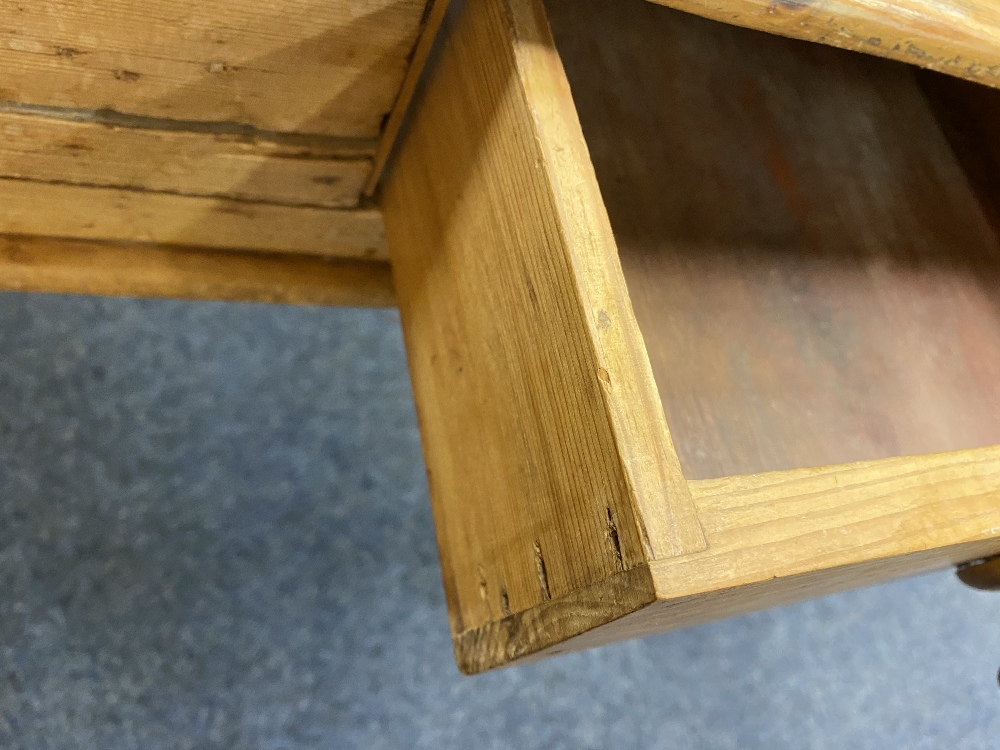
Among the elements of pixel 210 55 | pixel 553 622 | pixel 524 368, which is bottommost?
pixel 553 622

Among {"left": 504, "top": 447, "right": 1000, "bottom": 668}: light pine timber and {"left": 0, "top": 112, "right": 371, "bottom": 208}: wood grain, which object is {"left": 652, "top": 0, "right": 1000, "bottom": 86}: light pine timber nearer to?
{"left": 504, "top": 447, "right": 1000, "bottom": 668}: light pine timber

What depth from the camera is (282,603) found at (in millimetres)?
1069

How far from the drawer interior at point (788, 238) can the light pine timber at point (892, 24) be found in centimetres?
26

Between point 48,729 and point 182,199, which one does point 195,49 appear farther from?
point 48,729

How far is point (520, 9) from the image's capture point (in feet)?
1.61

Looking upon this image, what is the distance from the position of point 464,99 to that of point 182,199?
0.99 ft

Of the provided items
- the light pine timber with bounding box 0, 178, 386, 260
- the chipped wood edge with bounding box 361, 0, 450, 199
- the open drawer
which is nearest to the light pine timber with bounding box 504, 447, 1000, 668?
the open drawer

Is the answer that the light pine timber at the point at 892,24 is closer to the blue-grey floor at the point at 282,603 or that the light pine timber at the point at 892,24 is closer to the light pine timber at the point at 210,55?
the light pine timber at the point at 210,55

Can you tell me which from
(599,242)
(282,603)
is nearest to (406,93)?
(599,242)

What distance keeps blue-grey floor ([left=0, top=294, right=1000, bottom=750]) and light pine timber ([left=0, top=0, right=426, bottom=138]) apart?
616mm

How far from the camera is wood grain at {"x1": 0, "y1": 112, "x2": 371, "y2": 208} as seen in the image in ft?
1.94

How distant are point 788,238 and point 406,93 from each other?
1.28 ft

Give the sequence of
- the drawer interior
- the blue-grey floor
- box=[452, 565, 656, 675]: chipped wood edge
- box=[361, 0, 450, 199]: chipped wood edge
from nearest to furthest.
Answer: box=[452, 565, 656, 675]: chipped wood edge < box=[361, 0, 450, 199]: chipped wood edge < the drawer interior < the blue-grey floor

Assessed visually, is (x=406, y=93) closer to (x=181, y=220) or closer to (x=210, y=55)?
(x=210, y=55)
